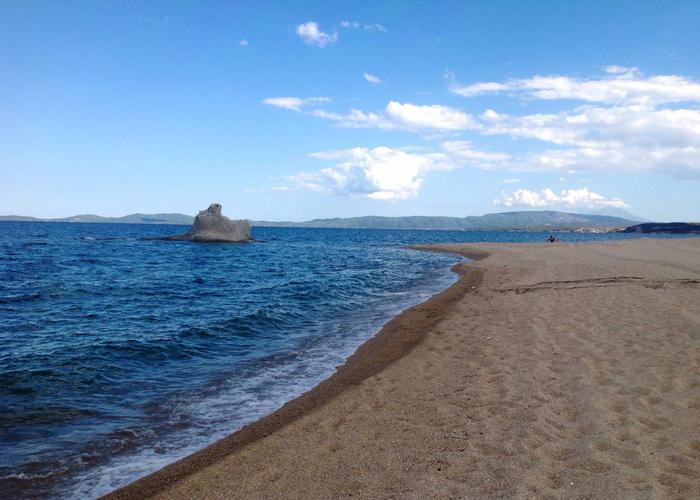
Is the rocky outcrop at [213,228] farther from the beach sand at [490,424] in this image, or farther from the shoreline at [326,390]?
the beach sand at [490,424]

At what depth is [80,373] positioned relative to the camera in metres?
10.6

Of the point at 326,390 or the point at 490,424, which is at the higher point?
the point at 490,424

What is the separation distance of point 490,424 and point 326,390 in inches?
150

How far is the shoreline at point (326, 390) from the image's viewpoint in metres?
6.15

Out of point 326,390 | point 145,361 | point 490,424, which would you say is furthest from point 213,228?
point 490,424

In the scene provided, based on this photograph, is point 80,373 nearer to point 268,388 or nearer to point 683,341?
point 268,388

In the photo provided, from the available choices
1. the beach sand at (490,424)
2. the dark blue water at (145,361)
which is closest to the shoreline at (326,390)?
the beach sand at (490,424)

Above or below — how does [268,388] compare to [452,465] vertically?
below

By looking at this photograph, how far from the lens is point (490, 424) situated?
263 inches

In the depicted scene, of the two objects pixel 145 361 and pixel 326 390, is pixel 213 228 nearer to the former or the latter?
pixel 145 361

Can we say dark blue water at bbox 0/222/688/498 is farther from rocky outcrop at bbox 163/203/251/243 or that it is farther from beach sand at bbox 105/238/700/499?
rocky outcrop at bbox 163/203/251/243

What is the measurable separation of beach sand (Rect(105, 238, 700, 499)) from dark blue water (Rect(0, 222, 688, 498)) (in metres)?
1.03

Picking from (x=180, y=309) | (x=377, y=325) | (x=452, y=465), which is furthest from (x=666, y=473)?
(x=180, y=309)

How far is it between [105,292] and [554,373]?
2095 centimetres
